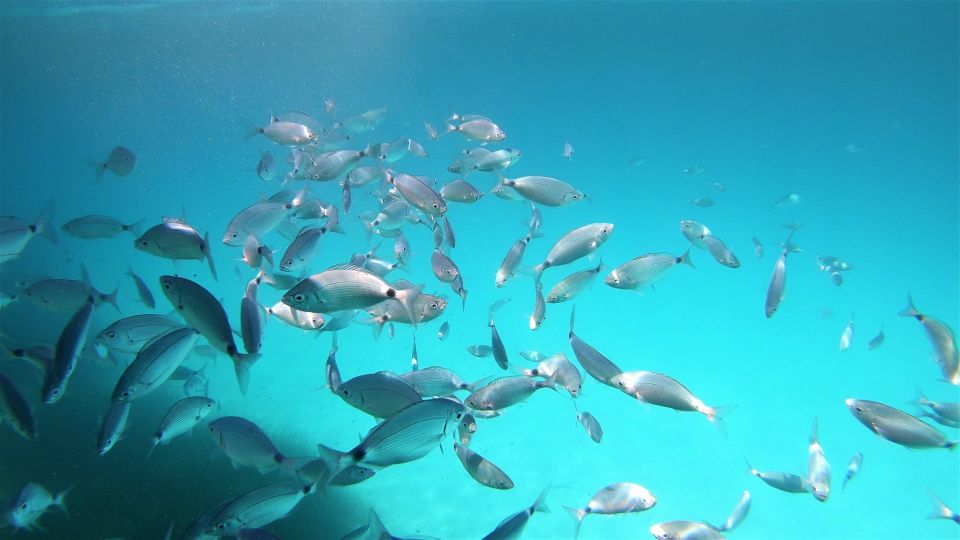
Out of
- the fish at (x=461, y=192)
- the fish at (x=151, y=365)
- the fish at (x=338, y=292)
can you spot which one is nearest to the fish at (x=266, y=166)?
the fish at (x=461, y=192)

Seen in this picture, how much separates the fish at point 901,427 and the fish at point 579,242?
216 cm

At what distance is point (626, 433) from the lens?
11.1 m

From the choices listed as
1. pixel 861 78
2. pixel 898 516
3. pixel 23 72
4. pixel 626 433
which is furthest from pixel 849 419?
pixel 23 72

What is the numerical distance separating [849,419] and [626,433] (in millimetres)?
8307

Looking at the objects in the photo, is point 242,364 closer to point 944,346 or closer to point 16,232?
point 16,232

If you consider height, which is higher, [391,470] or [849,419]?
[391,470]

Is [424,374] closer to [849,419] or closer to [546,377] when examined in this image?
[546,377]

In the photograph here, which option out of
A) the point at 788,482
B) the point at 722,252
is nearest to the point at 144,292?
the point at 722,252

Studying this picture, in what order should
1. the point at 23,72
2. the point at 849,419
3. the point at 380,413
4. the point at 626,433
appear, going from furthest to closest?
the point at 23,72, the point at 849,419, the point at 626,433, the point at 380,413

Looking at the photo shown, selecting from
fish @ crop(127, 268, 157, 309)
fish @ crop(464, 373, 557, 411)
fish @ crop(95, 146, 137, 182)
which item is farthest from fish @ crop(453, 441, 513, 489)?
fish @ crop(95, 146, 137, 182)

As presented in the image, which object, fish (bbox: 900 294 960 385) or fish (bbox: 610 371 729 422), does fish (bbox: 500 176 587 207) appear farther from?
fish (bbox: 900 294 960 385)

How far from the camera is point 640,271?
3.80 meters

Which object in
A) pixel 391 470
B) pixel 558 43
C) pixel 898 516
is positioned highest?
pixel 558 43

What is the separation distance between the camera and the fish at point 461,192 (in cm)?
446
